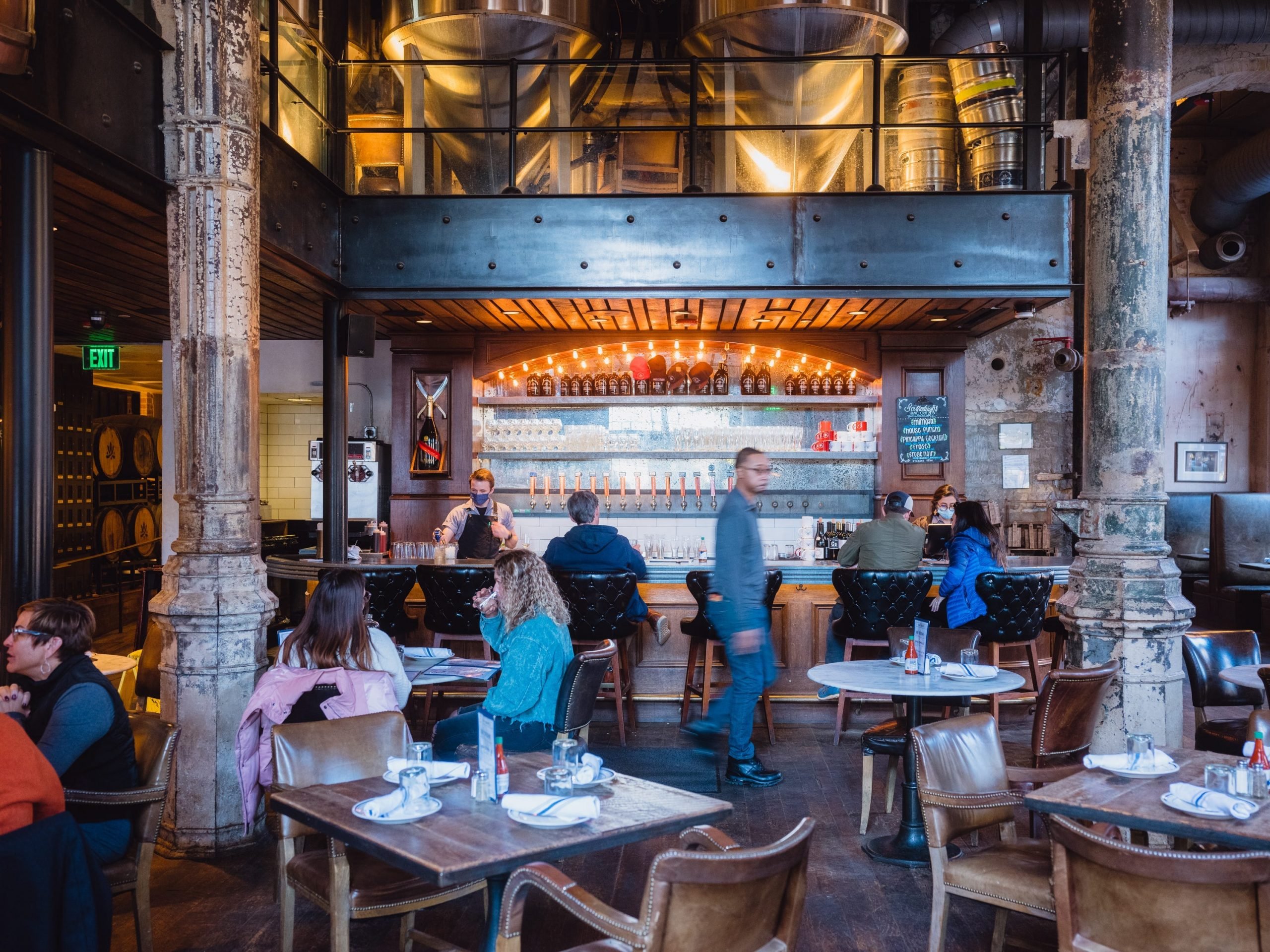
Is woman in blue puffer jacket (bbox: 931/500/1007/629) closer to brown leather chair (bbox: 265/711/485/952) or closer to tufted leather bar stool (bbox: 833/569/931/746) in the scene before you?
tufted leather bar stool (bbox: 833/569/931/746)

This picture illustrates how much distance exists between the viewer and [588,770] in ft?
9.27

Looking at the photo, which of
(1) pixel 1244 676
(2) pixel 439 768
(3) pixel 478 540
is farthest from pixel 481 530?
(1) pixel 1244 676

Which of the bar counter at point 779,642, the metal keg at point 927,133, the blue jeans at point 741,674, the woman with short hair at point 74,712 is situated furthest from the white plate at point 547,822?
the metal keg at point 927,133

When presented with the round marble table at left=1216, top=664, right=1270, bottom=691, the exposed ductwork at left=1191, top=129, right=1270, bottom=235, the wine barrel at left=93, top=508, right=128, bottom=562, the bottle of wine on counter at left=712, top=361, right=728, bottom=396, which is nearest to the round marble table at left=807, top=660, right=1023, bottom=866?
the round marble table at left=1216, top=664, right=1270, bottom=691

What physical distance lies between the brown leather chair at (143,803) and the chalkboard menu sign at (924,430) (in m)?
7.38

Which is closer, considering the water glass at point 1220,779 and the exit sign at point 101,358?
the water glass at point 1220,779

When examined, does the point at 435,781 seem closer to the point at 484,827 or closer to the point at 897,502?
the point at 484,827

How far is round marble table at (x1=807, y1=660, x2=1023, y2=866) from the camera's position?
13.9 ft

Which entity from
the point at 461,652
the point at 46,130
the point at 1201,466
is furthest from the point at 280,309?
the point at 1201,466

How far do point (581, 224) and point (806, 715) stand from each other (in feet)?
12.3

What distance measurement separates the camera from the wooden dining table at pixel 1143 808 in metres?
2.60

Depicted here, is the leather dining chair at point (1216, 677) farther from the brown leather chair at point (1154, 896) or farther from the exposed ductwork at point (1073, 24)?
the exposed ductwork at point (1073, 24)

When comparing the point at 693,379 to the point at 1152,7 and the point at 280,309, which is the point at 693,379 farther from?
the point at 1152,7

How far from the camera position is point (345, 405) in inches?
294
